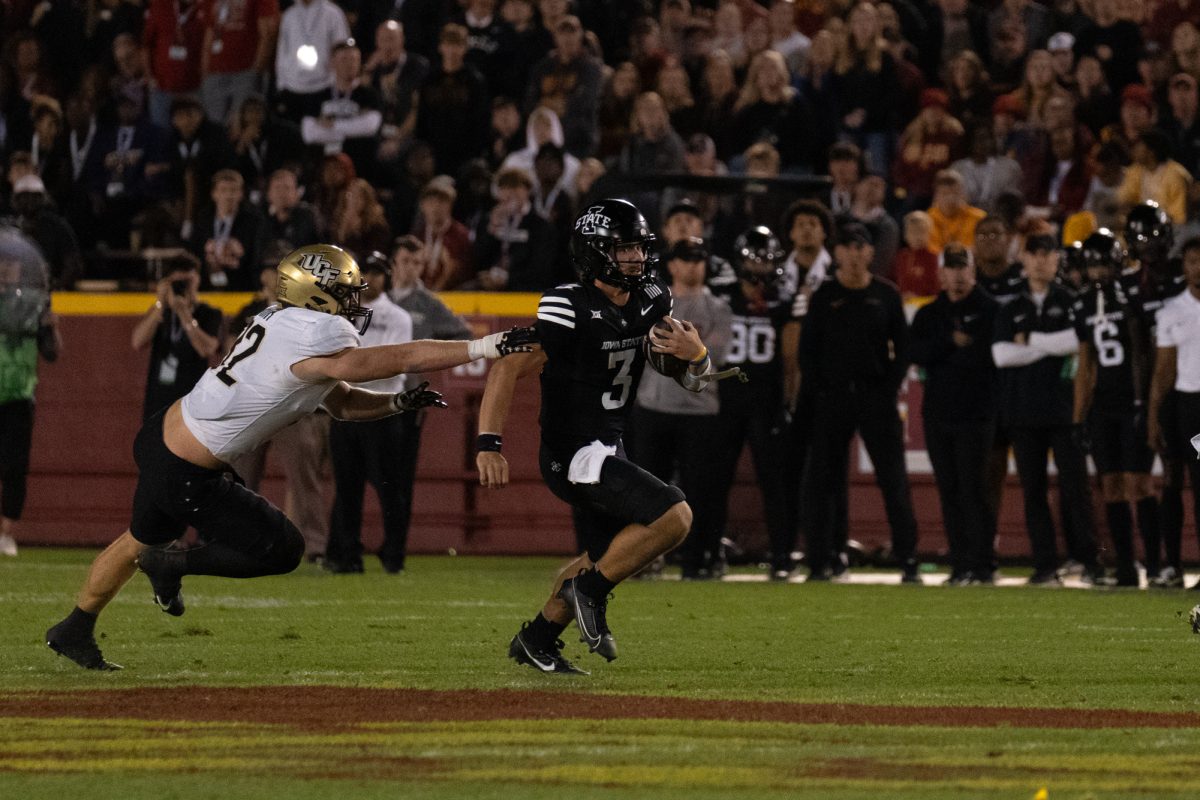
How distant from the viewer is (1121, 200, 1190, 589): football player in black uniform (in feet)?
44.5

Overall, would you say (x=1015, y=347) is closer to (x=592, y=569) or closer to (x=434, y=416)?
(x=434, y=416)

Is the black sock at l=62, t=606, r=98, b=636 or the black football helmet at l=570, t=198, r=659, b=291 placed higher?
the black football helmet at l=570, t=198, r=659, b=291

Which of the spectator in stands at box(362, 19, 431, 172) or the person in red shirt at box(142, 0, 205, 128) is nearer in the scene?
the spectator in stands at box(362, 19, 431, 172)

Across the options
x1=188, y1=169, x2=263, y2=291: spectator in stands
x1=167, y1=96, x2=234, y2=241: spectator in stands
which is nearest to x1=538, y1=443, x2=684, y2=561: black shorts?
x1=188, y1=169, x2=263, y2=291: spectator in stands

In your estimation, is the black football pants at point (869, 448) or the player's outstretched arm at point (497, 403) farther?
the black football pants at point (869, 448)

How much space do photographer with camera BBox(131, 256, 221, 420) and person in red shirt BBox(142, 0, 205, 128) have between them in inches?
192

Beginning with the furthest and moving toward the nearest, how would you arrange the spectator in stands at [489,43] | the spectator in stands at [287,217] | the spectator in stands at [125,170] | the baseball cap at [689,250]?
the spectator in stands at [489,43]
the spectator in stands at [125,170]
the spectator in stands at [287,217]
the baseball cap at [689,250]

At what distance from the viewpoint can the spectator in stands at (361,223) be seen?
57.0 ft

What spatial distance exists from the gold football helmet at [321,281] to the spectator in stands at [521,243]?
824 cm

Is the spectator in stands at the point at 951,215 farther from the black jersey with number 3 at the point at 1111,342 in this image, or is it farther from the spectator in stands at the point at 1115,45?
the black jersey with number 3 at the point at 1111,342

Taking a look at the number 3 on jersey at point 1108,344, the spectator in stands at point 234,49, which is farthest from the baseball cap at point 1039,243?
the spectator in stands at point 234,49

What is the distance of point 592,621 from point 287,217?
9.33 metres

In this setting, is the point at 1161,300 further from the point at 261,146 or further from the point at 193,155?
the point at 193,155

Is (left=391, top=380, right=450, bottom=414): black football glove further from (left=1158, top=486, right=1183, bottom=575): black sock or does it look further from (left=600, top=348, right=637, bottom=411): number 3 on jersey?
(left=1158, top=486, right=1183, bottom=575): black sock
